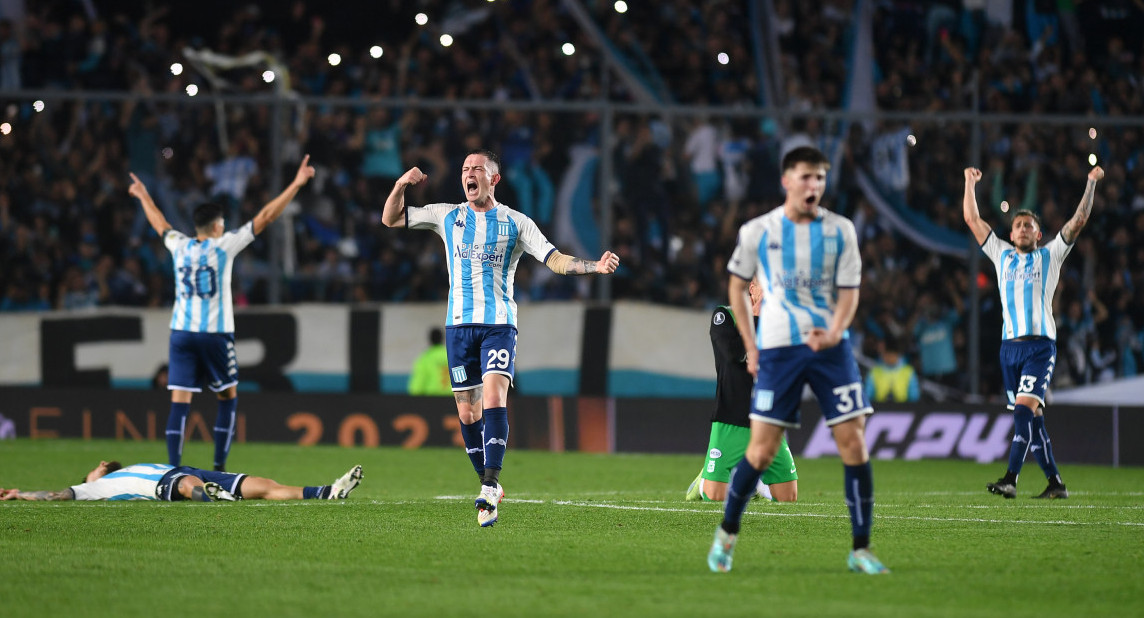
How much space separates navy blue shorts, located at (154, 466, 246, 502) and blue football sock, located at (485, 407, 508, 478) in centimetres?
214

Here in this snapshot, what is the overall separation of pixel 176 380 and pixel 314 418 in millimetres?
5945

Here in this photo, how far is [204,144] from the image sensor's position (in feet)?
61.0

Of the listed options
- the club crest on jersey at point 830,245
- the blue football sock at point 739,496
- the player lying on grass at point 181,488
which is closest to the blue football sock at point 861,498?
the blue football sock at point 739,496

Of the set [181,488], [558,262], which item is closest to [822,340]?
[558,262]

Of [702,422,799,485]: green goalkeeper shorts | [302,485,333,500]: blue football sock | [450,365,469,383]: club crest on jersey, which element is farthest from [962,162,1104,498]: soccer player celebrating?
[302,485,333,500]: blue football sock

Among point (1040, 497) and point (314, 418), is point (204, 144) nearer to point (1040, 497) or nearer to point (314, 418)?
point (314, 418)

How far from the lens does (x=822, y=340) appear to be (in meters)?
6.76

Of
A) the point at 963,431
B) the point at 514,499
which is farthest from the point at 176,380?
the point at 963,431

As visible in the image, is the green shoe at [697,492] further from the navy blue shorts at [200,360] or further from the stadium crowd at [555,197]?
the stadium crowd at [555,197]

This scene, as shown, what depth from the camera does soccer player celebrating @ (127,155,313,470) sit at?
41.8 ft

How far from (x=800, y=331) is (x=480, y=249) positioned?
11.1 feet

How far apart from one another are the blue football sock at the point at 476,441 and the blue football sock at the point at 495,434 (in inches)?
29.6

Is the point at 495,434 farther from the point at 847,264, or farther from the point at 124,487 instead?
the point at 847,264

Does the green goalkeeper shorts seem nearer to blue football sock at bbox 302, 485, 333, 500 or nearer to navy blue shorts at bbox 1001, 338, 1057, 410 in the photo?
navy blue shorts at bbox 1001, 338, 1057, 410
